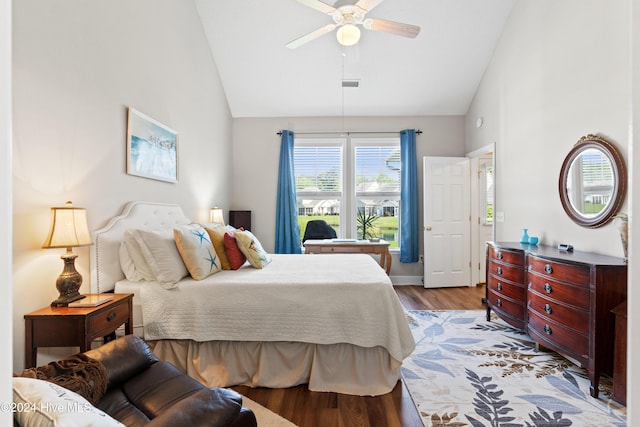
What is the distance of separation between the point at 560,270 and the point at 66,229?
10.6 feet

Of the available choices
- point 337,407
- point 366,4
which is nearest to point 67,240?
point 337,407

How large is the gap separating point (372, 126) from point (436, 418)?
4.13 metres

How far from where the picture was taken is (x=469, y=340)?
2918 mm

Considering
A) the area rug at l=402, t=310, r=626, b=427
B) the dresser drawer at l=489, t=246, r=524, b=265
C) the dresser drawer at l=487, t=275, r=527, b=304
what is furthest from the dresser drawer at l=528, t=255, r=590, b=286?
the area rug at l=402, t=310, r=626, b=427

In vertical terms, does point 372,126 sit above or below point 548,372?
above

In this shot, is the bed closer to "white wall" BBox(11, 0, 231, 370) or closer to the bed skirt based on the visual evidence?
the bed skirt

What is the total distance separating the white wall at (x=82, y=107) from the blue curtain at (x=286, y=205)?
1.70m

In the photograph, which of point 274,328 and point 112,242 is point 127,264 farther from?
point 274,328

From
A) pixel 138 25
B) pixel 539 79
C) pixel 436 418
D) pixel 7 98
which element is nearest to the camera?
pixel 7 98

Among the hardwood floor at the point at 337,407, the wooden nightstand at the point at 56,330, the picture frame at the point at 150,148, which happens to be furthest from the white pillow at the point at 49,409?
the picture frame at the point at 150,148

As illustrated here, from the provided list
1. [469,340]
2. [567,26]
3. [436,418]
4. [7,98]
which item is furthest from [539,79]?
[7,98]

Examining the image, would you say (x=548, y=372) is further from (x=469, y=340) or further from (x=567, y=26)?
(x=567, y=26)

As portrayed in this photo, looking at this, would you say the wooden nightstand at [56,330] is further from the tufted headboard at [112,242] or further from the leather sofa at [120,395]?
the tufted headboard at [112,242]

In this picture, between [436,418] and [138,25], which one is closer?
[436,418]
